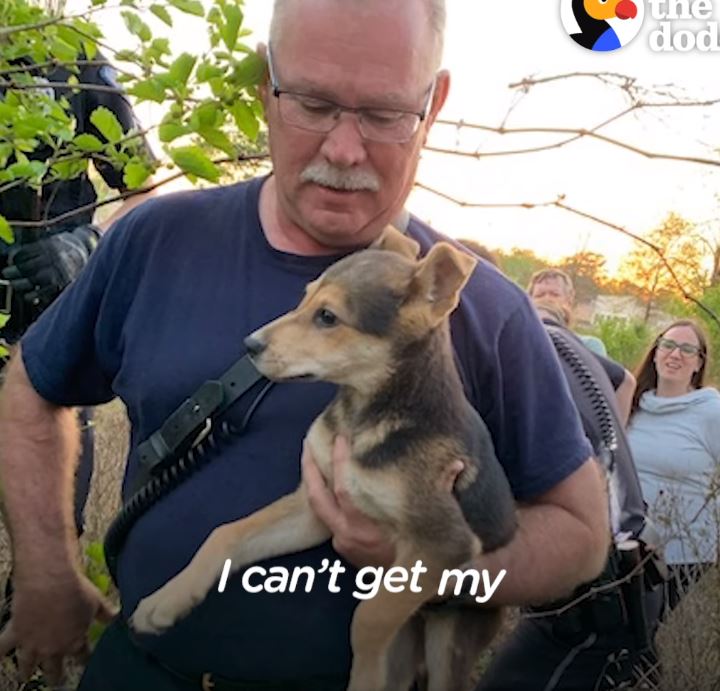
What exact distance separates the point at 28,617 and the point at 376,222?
49.0 inches

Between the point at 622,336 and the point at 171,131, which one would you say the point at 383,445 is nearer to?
the point at 171,131

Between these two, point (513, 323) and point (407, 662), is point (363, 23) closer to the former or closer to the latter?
point (513, 323)

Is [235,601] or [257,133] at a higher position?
[257,133]

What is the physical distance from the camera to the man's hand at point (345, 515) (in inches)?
71.0

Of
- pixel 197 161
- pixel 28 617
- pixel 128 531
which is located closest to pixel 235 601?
pixel 128 531

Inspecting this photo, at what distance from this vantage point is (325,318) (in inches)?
74.6

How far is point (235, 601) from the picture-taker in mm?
1906

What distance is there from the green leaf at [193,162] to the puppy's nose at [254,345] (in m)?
0.34

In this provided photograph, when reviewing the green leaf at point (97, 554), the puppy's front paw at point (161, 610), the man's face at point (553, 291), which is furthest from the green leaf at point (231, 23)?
the man's face at point (553, 291)

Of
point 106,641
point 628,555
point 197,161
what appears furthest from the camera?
point 628,555

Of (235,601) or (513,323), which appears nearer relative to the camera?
(235,601)

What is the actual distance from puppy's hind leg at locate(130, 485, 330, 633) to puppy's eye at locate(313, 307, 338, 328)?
317mm

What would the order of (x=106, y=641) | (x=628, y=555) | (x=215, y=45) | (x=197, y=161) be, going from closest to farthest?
1. (x=197, y=161)
2. (x=215, y=45)
3. (x=106, y=641)
4. (x=628, y=555)

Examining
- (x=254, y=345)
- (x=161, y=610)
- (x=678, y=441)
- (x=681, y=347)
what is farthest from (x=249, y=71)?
(x=681, y=347)
